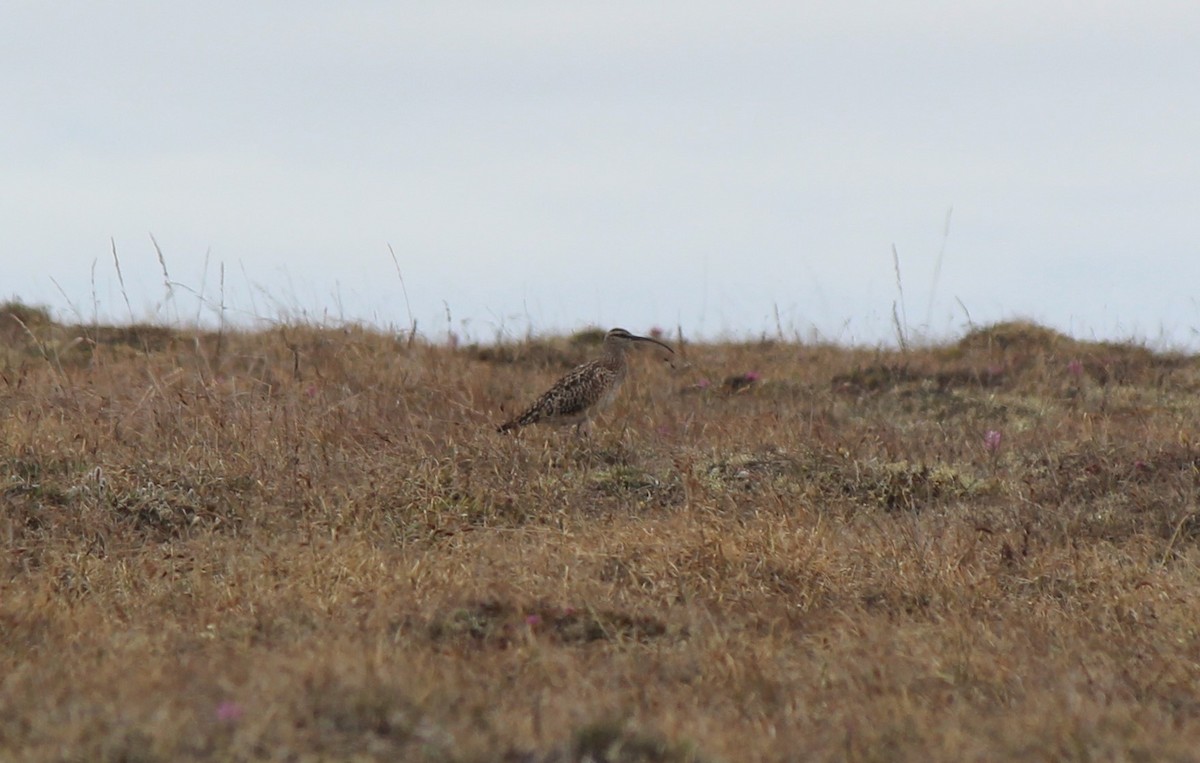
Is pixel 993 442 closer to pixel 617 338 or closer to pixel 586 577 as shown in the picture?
pixel 617 338

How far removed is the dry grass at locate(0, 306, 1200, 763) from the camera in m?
3.89

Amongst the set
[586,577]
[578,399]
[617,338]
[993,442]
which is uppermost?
[617,338]

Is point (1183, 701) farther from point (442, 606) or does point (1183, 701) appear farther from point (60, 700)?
point (60, 700)

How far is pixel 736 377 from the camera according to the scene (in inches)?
517

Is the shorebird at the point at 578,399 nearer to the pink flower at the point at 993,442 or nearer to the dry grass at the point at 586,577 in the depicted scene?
the dry grass at the point at 586,577

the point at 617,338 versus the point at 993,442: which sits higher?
the point at 617,338

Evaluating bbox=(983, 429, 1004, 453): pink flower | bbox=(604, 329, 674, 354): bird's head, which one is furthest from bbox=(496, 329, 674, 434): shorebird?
bbox=(983, 429, 1004, 453): pink flower

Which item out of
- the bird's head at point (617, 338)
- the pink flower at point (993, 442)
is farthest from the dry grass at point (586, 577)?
the bird's head at point (617, 338)

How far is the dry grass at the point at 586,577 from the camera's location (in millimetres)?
3887

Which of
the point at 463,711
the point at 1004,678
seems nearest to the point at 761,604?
the point at 1004,678

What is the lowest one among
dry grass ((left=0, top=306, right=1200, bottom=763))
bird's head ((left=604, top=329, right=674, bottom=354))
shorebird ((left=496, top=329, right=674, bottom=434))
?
dry grass ((left=0, top=306, right=1200, bottom=763))

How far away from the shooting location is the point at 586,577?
20.1ft

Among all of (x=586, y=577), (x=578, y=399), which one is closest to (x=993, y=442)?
(x=578, y=399)

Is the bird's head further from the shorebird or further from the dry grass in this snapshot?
the dry grass
